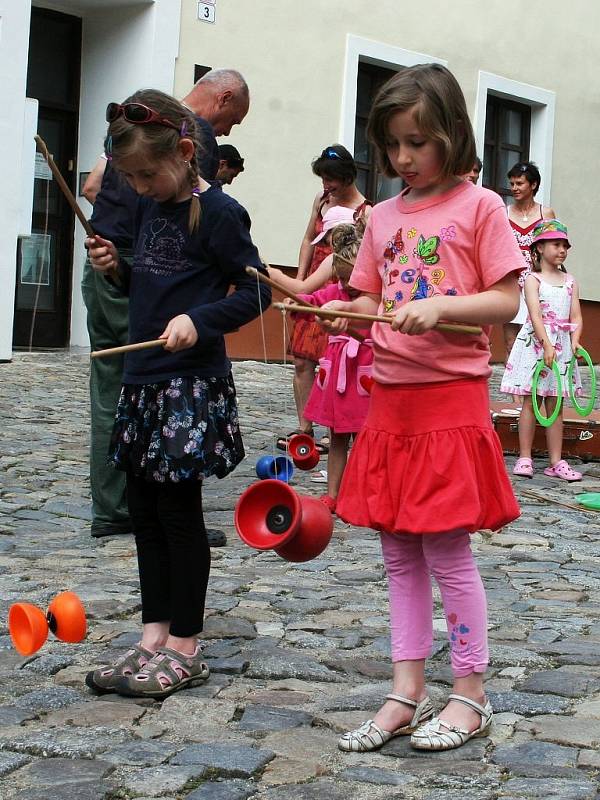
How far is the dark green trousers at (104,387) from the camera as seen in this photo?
4.98 m

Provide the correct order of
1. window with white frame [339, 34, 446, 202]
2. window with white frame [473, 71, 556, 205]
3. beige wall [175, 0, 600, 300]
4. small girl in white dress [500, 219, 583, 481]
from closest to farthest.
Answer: small girl in white dress [500, 219, 583, 481] → beige wall [175, 0, 600, 300] → window with white frame [339, 34, 446, 202] → window with white frame [473, 71, 556, 205]

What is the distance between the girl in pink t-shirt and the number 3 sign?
356 inches

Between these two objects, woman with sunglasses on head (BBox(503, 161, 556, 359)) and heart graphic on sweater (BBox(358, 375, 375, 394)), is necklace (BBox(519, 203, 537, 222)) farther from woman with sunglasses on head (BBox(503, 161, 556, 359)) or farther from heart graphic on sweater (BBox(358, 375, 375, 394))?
heart graphic on sweater (BBox(358, 375, 375, 394))

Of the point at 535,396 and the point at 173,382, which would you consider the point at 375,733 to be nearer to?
the point at 173,382

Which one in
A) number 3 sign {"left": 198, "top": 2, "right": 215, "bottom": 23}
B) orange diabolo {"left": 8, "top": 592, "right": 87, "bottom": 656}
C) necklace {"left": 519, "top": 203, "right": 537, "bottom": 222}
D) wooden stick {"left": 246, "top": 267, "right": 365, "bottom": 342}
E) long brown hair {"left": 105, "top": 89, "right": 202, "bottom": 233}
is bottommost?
orange diabolo {"left": 8, "top": 592, "right": 87, "bottom": 656}

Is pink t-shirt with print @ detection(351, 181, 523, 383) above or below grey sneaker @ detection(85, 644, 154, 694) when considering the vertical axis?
above

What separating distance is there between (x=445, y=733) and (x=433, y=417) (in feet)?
2.24

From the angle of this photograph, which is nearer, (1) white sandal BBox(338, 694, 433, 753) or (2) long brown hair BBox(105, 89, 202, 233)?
(1) white sandal BBox(338, 694, 433, 753)

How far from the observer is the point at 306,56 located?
Result: 1232 cm

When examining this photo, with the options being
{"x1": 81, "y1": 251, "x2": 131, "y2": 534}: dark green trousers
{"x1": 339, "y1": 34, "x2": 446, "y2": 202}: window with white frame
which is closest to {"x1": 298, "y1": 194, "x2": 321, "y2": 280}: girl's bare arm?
{"x1": 81, "y1": 251, "x2": 131, "y2": 534}: dark green trousers

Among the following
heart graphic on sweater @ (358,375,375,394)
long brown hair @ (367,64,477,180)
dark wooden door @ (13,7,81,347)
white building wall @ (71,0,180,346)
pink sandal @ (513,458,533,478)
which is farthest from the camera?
dark wooden door @ (13,7,81,347)

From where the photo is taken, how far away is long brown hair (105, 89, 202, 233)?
3.10 m

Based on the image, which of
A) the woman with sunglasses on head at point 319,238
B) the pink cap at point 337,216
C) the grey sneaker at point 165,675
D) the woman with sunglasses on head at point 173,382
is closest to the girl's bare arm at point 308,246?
the woman with sunglasses on head at point 319,238

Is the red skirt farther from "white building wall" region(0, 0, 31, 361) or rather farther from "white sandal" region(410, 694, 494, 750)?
"white building wall" region(0, 0, 31, 361)
